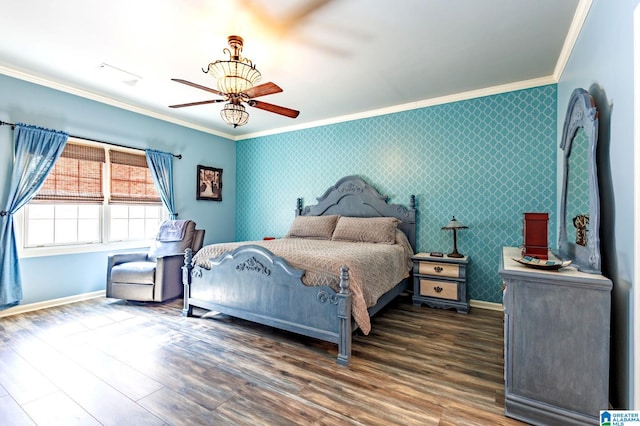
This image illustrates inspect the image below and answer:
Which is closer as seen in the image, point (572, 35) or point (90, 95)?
point (572, 35)

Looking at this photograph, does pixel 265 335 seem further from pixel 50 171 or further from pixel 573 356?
pixel 50 171

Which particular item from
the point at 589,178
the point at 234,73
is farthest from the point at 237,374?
the point at 589,178

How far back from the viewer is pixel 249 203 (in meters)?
5.71

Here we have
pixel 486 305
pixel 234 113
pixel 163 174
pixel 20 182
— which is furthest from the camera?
pixel 163 174

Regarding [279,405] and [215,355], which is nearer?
[279,405]

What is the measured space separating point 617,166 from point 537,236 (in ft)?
2.31

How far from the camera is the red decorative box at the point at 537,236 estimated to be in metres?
2.15

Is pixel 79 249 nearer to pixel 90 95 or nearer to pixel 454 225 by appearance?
pixel 90 95

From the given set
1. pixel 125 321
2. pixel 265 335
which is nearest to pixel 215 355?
pixel 265 335

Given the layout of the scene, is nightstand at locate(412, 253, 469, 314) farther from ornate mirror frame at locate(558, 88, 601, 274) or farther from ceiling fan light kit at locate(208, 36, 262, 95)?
ceiling fan light kit at locate(208, 36, 262, 95)

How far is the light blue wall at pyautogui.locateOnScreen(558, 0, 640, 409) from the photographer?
4.74 feet

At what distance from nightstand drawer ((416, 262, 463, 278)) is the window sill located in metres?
3.95

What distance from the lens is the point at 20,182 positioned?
3.28 metres

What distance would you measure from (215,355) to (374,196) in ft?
9.39
